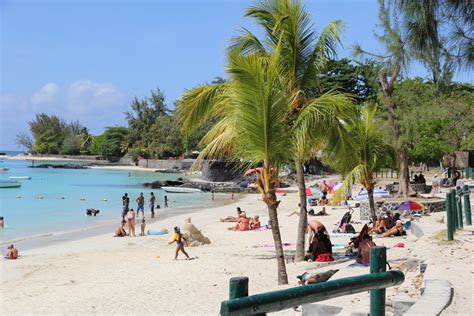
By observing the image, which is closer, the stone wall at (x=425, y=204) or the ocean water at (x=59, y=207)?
the stone wall at (x=425, y=204)

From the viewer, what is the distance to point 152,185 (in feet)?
205

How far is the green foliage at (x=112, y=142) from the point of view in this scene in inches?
4766

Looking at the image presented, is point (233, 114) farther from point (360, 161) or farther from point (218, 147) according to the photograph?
point (360, 161)

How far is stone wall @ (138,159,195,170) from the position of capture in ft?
309

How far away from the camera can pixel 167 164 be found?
99.2 m

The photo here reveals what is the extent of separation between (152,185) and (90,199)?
14.5m

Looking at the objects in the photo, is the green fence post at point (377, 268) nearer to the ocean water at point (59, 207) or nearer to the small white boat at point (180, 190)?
the ocean water at point (59, 207)

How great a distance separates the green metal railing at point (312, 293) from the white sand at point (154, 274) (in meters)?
3.51

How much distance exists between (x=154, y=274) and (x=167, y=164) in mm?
85906

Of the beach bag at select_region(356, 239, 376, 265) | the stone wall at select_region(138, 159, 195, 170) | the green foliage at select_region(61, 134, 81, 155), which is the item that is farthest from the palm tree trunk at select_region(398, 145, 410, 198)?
the green foliage at select_region(61, 134, 81, 155)

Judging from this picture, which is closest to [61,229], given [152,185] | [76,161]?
[152,185]

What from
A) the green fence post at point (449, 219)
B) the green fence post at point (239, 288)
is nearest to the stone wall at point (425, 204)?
the green fence post at point (449, 219)

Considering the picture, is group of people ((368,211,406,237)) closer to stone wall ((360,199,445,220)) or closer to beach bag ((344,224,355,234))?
beach bag ((344,224,355,234))

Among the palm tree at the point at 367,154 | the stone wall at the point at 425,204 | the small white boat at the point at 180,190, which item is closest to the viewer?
the palm tree at the point at 367,154
